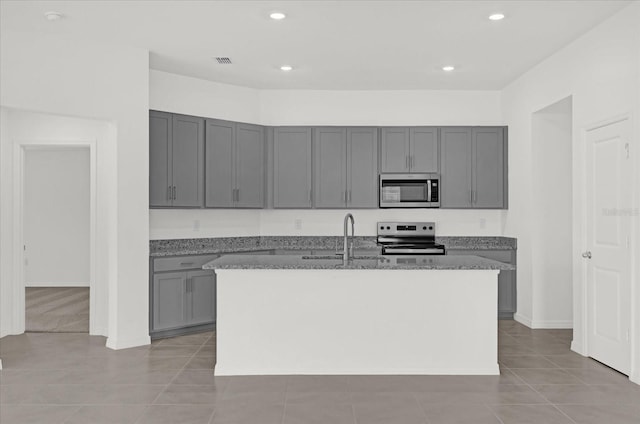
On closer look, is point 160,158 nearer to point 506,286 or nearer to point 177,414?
point 177,414

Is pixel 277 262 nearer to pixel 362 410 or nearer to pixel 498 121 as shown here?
pixel 362 410

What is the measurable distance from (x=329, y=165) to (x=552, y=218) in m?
2.68

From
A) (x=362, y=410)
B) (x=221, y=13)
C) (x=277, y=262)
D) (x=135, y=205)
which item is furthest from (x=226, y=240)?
(x=362, y=410)

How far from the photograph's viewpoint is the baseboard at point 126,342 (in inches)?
203

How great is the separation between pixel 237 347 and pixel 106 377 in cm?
105

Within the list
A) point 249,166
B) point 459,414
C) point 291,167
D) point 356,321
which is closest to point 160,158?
point 249,166

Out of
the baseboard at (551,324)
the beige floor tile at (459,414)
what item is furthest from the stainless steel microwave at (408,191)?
the beige floor tile at (459,414)

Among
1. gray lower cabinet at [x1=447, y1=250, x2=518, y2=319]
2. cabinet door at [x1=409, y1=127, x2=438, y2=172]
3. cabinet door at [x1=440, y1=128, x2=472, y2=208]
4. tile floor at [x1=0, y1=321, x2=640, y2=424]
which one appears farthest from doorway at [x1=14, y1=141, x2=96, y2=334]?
gray lower cabinet at [x1=447, y1=250, x2=518, y2=319]

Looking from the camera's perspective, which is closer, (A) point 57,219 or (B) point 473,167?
(B) point 473,167

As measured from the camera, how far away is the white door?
4.28m

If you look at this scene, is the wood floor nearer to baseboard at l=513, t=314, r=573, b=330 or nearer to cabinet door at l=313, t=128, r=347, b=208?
cabinet door at l=313, t=128, r=347, b=208

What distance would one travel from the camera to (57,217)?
9.44 meters

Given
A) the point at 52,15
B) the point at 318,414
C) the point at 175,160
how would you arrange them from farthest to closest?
the point at 175,160 → the point at 52,15 → the point at 318,414

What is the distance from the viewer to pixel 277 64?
5871mm
